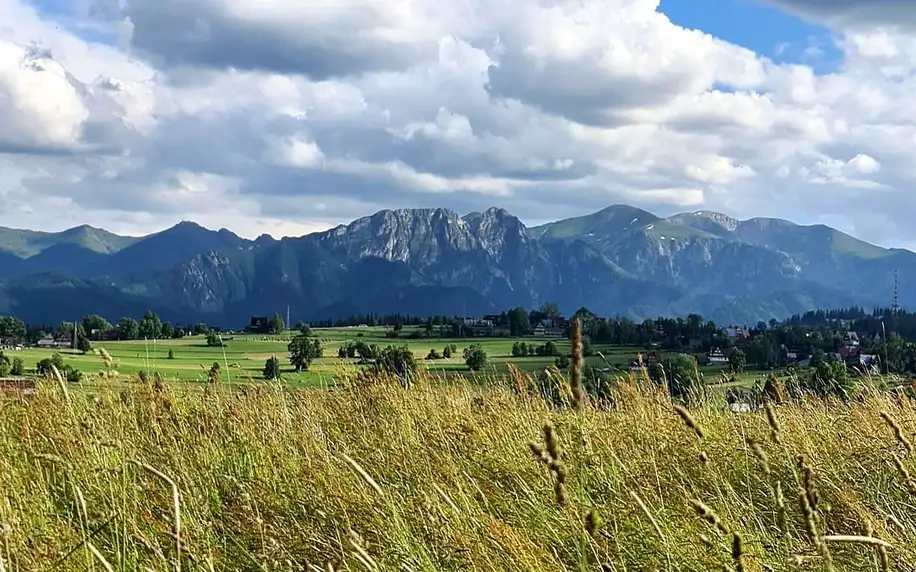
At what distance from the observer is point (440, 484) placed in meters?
6.06

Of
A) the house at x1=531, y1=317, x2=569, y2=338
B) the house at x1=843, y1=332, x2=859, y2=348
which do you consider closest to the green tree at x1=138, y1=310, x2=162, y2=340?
the house at x1=843, y1=332, x2=859, y2=348

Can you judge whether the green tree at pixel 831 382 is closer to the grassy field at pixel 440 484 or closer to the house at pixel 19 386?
the grassy field at pixel 440 484

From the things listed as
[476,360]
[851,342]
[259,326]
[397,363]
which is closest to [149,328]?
[476,360]

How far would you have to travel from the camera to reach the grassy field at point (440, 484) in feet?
15.3

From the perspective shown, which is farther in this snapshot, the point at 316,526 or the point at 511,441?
the point at 511,441

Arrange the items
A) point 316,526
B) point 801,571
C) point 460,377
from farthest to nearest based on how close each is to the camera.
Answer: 1. point 460,377
2. point 316,526
3. point 801,571

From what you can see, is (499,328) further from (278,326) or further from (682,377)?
(682,377)

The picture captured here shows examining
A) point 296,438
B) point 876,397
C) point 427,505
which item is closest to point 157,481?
point 296,438

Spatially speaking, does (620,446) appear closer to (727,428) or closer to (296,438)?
(727,428)

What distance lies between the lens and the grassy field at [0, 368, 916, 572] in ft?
15.3

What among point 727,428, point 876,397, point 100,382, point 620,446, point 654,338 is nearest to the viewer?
point 620,446

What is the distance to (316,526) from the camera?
569cm

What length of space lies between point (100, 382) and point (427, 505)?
7165 mm

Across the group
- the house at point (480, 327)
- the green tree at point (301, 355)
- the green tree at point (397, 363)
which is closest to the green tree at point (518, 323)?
the house at point (480, 327)
